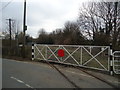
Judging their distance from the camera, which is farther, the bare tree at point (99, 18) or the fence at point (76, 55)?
the bare tree at point (99, 18)

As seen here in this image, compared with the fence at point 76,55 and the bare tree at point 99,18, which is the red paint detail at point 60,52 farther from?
the bare tree at point 99,18

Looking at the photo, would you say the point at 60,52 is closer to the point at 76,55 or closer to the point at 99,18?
the point at 76,55

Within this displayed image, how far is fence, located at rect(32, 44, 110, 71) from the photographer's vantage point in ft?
27.9

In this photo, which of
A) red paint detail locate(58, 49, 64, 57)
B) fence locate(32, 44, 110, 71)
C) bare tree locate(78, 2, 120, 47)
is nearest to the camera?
fence locate(32, 44, 110, 71)

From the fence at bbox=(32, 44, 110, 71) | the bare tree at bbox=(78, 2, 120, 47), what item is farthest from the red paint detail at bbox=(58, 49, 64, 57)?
the bare tree at bbox=(78, 2, 120, 47)

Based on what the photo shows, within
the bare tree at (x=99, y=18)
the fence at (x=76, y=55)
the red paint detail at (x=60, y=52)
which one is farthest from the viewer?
the bare tree at (x=99, y=18)

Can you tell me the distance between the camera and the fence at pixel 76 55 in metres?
8.50

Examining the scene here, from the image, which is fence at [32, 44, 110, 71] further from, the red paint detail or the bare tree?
the bare tree

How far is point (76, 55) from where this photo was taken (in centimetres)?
1023

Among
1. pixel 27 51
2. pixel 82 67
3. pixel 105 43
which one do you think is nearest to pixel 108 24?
pixel 105 43

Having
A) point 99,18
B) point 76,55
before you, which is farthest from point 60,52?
point 99,18

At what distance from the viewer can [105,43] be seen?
55.3 feet

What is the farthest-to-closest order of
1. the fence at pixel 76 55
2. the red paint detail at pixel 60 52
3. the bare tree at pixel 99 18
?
1. the bare tree at pixel 99 18
2. the red paint detail at pixel 60 52
3. the fence at pixel 76 55

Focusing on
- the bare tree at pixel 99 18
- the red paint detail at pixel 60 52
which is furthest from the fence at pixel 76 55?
the bare tree at pixel 99 18
